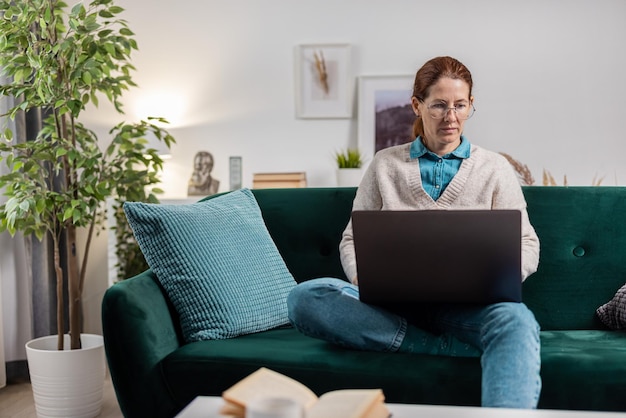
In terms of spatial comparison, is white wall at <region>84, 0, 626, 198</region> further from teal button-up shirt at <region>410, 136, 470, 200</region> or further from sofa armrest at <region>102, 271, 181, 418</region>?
sofa armrest at <region>102, 271, 181, 418</region>

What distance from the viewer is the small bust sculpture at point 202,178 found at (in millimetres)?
3851

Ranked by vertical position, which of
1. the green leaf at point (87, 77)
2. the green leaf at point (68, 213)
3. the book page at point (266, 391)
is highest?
the green leaf at point (87, 77)

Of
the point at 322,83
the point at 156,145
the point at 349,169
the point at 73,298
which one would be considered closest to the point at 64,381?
the point at 73,298

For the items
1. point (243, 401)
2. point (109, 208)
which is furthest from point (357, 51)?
point (243, 401)

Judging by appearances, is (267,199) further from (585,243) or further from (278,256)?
(585,243)

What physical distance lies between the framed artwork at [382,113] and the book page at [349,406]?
294cm

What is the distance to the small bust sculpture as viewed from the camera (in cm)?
385

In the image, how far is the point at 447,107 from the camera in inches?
80.2

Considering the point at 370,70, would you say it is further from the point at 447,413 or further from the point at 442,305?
the point at 447,413

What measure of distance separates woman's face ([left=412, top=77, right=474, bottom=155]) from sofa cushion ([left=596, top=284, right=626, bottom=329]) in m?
0.64

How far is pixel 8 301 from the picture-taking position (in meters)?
3.23

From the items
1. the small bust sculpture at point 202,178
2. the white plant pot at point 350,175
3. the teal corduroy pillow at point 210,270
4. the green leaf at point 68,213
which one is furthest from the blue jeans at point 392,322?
the small bust sculpture at point 202,178

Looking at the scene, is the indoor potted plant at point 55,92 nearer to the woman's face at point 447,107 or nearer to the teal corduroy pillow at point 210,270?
the teal corduroy pillow at point 210,270

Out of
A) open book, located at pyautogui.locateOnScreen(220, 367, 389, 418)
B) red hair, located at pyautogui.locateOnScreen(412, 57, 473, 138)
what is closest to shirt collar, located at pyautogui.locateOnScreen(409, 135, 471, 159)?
red hair, located at pyautogui.locateOnScreen(412, 57, 473, 138)
